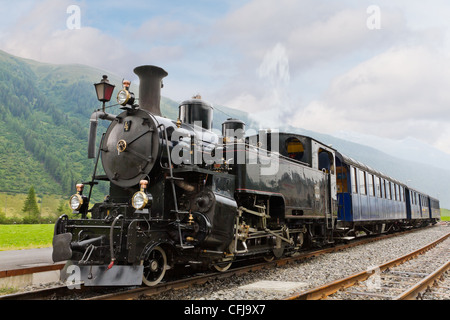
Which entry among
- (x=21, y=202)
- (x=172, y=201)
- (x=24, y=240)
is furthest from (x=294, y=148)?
(x=21, y=202)

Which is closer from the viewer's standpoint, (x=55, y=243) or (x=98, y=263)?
(x=98, y=263)

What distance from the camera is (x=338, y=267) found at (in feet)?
23.2

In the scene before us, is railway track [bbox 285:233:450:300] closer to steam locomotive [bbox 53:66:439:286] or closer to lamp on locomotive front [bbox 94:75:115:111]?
steam locomotive [bbox 53:66:439:286]

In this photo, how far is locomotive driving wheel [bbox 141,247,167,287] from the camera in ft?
15.9

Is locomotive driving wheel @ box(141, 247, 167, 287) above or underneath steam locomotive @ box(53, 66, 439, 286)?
underneath

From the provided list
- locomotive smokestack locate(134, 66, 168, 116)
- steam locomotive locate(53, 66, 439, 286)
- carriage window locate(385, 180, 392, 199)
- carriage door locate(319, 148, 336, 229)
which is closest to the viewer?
steam locomotive locate(53, 66, 439, 286)

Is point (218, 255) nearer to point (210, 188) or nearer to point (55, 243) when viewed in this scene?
point (210, 188)

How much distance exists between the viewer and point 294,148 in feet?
29.3

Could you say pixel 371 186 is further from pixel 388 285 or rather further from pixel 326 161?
pixel 388 285

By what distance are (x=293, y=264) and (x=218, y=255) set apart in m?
2.73

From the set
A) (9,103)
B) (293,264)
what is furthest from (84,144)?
(293,264)

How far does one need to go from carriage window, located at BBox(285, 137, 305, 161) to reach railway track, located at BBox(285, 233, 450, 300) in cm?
314

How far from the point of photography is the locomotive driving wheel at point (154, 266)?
486 centimetres

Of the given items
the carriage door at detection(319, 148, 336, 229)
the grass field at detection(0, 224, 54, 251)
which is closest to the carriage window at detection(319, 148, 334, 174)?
the carriage door at detection(319, 148, 336, 229)
